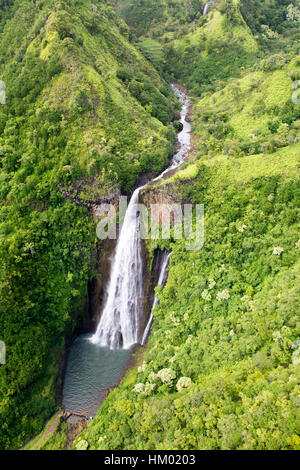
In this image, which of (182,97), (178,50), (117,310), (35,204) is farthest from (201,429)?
(178,50)

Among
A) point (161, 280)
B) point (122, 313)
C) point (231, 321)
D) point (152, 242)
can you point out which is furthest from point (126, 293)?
point (231, 321)

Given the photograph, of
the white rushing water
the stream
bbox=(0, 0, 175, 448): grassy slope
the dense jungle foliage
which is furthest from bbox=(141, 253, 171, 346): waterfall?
bbox=(0, 0, 175, 448): grassy slope

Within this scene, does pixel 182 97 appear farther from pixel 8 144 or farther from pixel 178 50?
pixel 8 144

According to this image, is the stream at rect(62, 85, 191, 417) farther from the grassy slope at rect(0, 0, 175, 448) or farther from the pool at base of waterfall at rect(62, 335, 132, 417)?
the grassy slope at rect(0, 0, 175, 448)

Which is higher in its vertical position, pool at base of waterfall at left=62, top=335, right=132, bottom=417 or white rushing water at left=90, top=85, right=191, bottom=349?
white rushing water at left=90, top=85, right=191, bottom=349

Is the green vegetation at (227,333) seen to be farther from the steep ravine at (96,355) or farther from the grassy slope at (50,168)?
the grassy slope at (50,168)

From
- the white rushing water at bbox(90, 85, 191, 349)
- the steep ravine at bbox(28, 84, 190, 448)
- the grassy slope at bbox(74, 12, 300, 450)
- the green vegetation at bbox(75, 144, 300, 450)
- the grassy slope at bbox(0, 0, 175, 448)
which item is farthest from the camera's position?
the white rushing water at bbox(90, 85, 191, 349)
